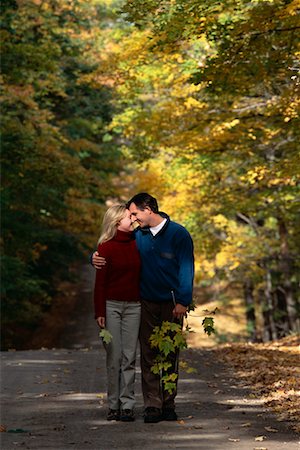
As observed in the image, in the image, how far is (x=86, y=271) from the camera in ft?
168

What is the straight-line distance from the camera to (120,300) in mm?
8250

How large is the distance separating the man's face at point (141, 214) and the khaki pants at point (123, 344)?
2.59 feet

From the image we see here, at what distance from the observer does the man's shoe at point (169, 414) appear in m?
8.17

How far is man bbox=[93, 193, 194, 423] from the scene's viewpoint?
26.1ft

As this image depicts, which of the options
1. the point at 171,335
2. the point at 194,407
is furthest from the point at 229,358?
the point at 171,335

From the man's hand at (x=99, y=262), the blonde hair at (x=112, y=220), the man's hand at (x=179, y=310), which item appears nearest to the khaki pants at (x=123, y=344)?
the man's hand at (x=99, y=262)

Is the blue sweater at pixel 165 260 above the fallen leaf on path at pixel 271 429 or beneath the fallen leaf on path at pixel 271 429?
above

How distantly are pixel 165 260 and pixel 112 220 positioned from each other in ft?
2.04

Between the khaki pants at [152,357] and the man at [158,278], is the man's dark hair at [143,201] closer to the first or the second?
the man at [158,278]

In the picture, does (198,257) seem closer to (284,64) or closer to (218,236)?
(218,236)

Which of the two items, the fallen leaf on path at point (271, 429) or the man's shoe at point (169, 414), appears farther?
the man's shoe at point (169, 414)

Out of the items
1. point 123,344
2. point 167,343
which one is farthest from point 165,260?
point 123,344

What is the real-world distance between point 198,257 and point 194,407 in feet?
57.0

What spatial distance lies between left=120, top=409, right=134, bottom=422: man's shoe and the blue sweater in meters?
1.06
